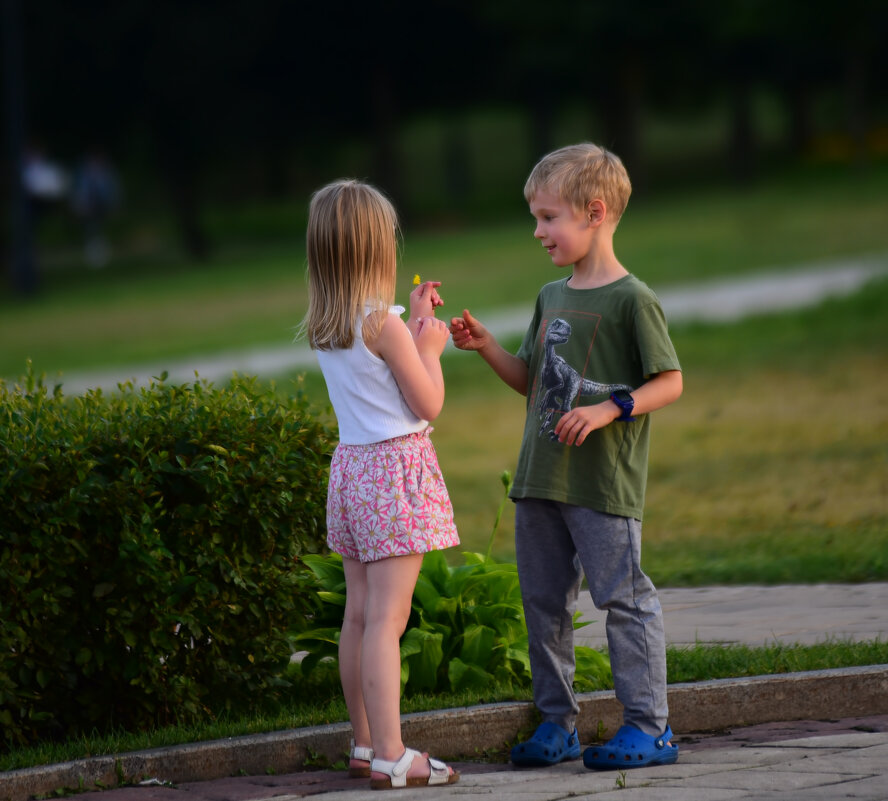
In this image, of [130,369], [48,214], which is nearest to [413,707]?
[130,369]

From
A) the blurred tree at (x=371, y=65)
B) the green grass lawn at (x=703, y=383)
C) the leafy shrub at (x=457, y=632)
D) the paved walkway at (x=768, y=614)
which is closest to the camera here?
the leafy shrub at (x=457, y=632)

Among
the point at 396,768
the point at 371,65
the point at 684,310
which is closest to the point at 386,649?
the point at 396,768

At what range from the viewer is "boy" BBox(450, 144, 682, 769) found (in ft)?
13.1

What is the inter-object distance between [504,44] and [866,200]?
16291 millimetres

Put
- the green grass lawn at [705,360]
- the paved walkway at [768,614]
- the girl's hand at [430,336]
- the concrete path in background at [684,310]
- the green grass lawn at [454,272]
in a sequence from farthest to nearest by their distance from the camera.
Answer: the green grass lawn at [454,272] → the concrete path in background at [684,310] → the green grass lawn at [705,360] → the paved walkway at [768,614] → the girl's hand at [430,336]

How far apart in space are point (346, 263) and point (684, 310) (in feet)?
44.1

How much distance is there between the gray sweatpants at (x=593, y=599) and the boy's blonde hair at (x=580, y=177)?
895 mm

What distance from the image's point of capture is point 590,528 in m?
4.02

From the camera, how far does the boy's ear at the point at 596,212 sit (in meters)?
4.11

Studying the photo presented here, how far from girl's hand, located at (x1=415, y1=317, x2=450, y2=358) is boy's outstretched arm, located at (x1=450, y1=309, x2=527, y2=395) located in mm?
62

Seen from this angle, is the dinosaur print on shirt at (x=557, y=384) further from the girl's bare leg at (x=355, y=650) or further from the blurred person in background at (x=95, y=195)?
the blurred person in background at (x=95, y=195)

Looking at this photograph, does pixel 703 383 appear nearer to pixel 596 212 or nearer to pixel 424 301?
pixel 596 212

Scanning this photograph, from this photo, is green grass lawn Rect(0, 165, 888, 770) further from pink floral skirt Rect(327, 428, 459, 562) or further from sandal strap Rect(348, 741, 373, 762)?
pink floral skirt Rect(327, 428, 459, 562)

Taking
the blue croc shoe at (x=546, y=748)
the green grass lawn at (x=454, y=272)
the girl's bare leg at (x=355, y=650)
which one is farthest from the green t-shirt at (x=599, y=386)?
the green grass lawn at (x=454, y=272)
